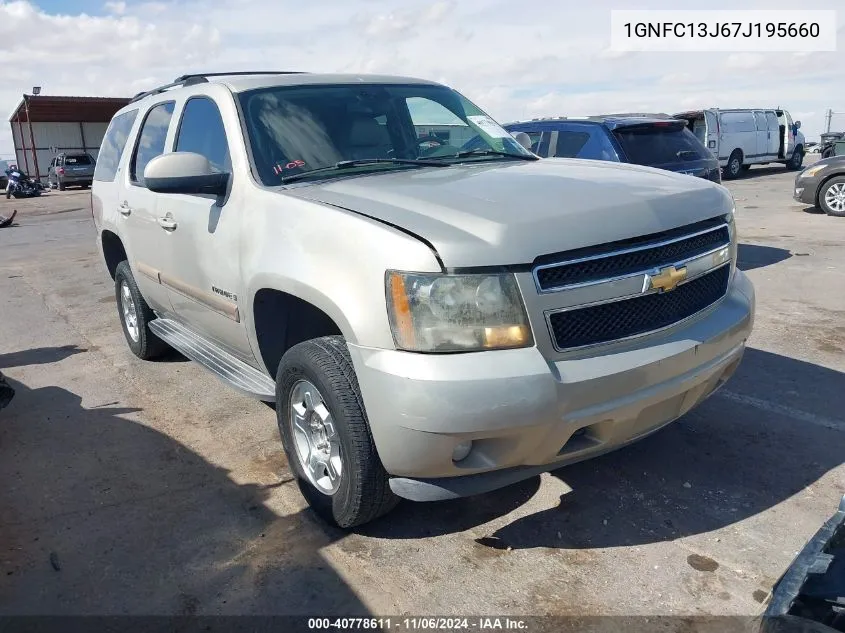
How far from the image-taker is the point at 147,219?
4.57 meters

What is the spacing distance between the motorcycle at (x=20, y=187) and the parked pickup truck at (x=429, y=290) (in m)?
29.1

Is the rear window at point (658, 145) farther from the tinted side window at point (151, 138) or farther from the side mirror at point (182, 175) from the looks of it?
the side mirror at point (182, 175)

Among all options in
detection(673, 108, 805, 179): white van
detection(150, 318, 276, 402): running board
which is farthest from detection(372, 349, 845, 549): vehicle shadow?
detection(673, 108, 805, 179): white van

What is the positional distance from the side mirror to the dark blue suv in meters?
4.82

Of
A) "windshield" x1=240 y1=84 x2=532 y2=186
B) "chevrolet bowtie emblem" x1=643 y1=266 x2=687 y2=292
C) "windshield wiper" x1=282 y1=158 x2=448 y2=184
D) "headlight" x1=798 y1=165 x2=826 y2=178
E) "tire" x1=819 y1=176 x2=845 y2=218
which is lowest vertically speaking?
"tire" x1=819 y1=176 x2=845 y2=218

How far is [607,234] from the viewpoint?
2.64 m

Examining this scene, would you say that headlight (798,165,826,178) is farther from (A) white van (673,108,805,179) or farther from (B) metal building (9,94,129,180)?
(B) metal building (9,94,129,180)

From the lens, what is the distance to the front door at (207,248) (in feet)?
11.6

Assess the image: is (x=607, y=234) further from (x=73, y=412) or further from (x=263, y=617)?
(x=73, y=412)

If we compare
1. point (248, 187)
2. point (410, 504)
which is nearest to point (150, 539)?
point (410, 504)

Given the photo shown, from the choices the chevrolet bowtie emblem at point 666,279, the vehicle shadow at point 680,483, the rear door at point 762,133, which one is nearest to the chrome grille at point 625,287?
the chevrolet bowtie emblem at point 666,279

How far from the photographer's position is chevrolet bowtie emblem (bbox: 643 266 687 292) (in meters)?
2.72

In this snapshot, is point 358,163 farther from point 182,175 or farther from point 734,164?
point 734,164

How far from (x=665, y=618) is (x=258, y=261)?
2171 millimetres
